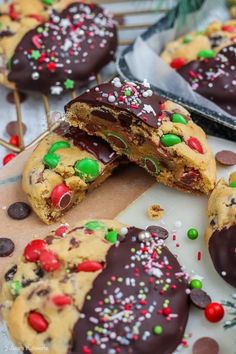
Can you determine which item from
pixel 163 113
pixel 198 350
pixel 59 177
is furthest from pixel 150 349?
pixel 163 113

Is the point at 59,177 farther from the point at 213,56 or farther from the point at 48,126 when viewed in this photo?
the point at 213,56

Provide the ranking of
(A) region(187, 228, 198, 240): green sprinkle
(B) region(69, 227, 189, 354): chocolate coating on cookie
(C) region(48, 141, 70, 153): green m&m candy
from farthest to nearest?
(C) region(48, 141, 70, 153): green m&m candy → (A) region(187, 228, 198, 240): green sprinkle → (B) region(69, 227, 189, 354): chocolate coating on cookie

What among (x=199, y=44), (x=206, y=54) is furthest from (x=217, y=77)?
(x=199, y=44)

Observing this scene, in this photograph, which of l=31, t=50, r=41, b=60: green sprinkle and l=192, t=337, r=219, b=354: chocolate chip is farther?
l=31, t=50, r=41, b=60: green sprinkle

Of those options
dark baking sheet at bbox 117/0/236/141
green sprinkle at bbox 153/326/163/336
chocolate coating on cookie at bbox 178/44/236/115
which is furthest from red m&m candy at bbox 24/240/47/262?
chocolate coating on cookie at bbox 178/44/236/115

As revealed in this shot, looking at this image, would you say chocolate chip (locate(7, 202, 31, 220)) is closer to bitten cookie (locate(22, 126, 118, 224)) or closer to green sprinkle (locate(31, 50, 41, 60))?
bitten cookie (locate(22, 126, 118, 224))

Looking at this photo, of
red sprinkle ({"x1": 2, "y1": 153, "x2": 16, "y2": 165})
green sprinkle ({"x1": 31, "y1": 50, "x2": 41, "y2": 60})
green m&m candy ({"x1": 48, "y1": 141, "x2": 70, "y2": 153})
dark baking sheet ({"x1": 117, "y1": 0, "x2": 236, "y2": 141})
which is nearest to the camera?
green m&m candy ({"x1": 48, "y1": 141, "x2": 70, "y2": 153})
